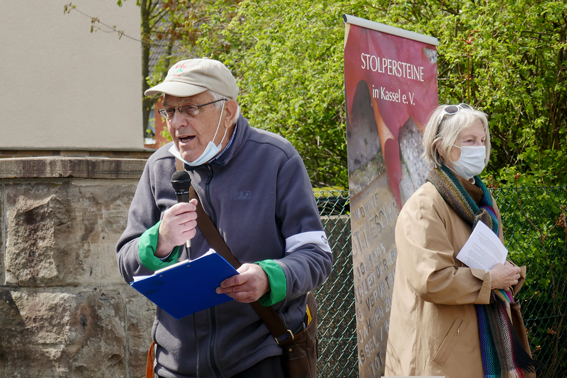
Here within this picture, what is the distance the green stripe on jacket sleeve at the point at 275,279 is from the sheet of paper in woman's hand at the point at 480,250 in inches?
42.8

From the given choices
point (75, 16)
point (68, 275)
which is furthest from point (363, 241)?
point (75, 16)

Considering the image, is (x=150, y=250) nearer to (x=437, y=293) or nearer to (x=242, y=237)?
(x=242, y=237)

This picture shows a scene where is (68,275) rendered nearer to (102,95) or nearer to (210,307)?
(210,307)

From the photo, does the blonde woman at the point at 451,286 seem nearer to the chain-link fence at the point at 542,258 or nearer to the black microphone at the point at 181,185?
the black microphone at the point at 181,185

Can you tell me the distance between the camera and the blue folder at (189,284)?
71.5 inches

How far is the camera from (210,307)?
2.19 metres

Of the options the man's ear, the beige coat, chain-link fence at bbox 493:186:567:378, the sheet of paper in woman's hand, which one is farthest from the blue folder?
chain-link fence at bbox 493:186:567:378

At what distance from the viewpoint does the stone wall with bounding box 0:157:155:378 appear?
3.36 meters

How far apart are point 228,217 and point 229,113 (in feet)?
1.33

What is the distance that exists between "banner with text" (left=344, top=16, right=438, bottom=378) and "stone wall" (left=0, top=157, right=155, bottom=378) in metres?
1.32

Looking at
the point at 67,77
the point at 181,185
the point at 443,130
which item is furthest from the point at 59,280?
the point at 67,77

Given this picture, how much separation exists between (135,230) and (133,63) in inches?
309

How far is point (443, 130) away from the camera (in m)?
3.05

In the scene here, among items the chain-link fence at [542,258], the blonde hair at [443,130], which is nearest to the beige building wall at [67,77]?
the chain-link fence at [542,258]
